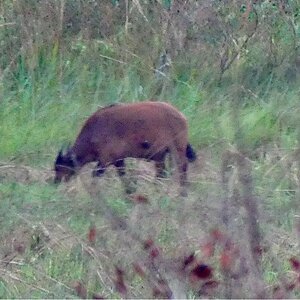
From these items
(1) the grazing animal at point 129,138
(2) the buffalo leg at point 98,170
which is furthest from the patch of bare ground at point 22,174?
(2) the buffalo leg at point 98,170

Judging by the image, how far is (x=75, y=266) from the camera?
5.30 metres

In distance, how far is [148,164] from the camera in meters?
7.47

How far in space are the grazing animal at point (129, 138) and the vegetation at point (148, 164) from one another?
137 mm

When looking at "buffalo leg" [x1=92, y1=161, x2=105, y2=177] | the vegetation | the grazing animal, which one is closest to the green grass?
the vegetation

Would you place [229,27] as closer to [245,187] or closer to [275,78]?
[275,78]

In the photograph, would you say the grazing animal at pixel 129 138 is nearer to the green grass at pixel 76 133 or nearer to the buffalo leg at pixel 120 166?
the buffalo leg at pixel 120 166

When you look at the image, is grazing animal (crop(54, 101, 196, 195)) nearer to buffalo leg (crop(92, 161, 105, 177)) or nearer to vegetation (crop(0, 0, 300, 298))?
buffalo leg (crop(92, 161, 105, 177))

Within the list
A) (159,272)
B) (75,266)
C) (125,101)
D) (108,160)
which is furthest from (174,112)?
(159,272)

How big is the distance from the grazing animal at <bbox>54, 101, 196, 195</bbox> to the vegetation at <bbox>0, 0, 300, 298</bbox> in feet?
0.45

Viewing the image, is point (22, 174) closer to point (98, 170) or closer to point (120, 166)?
point (98, 170)

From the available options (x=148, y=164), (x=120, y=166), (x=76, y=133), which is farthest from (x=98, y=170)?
(x=76, y=133)

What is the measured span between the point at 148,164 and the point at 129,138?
29cm

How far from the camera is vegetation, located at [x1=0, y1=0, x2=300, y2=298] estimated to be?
3.69m

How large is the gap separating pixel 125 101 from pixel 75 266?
3.80 meters
